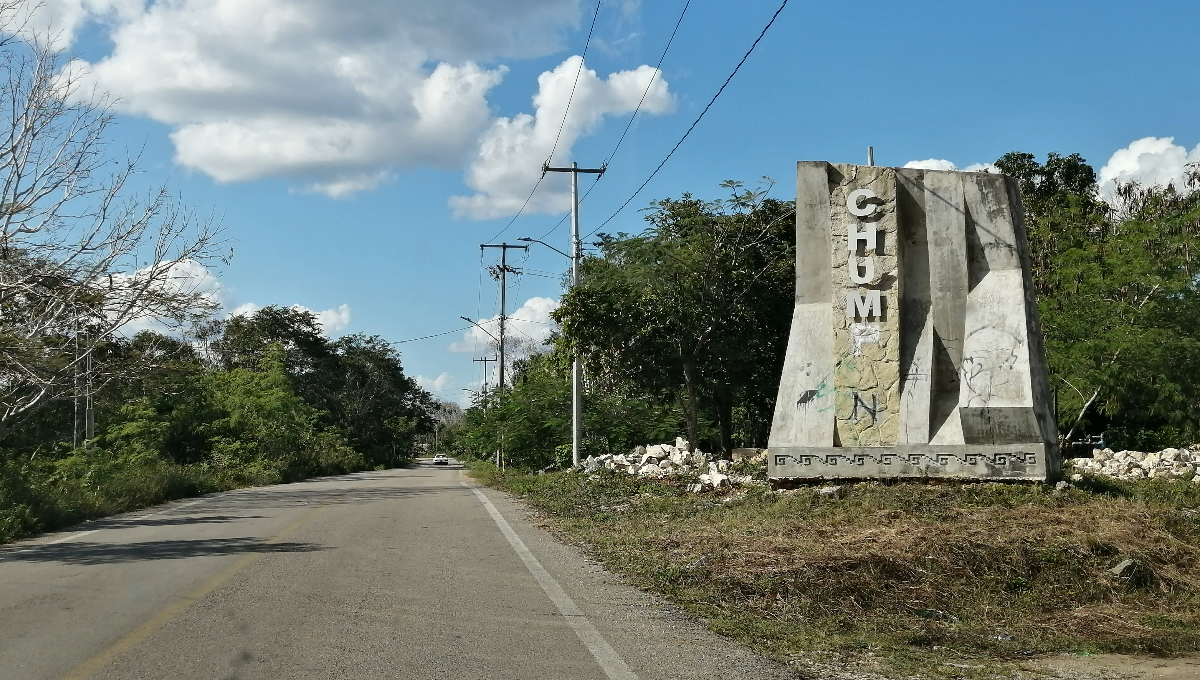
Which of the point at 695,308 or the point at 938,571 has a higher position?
the point at 695,308

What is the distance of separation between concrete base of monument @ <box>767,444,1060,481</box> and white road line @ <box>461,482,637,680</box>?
5.50 m

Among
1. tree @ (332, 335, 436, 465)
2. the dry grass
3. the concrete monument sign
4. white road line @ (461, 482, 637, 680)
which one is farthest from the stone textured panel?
tree @ (332, 335, 436, 465)

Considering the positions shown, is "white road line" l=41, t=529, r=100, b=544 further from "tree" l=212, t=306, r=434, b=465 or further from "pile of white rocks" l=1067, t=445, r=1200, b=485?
"tree" l=212, t=306, r=434, b=465

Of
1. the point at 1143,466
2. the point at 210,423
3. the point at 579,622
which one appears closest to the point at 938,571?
the point at 579,622

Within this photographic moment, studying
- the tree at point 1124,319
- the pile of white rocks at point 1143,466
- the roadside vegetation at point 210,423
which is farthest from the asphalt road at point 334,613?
the tree at point 1124,319

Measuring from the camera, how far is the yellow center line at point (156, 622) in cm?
665

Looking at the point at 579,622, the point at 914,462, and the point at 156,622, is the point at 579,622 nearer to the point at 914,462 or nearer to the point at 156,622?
the point at 156,622

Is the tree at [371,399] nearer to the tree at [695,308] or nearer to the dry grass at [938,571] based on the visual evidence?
the tree at [695,308]

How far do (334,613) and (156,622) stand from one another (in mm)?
1333

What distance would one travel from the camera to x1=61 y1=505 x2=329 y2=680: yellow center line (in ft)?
21.8

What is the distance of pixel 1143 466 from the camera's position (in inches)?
872

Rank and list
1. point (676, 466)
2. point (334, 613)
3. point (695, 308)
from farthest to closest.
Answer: point (695, 308), point (676, 466), point (334, 613)

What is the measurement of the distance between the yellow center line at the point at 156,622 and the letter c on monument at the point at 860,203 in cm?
1157

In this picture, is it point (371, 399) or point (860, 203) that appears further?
point (371, 399)
